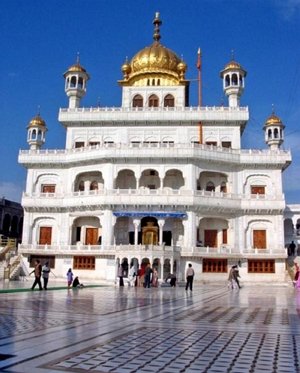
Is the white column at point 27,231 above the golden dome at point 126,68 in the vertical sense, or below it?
below

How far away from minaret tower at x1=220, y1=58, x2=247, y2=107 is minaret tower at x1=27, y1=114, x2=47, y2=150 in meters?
17.6

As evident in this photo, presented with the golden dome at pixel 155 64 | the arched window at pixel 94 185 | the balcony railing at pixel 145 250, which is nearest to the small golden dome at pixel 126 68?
the golden dome at pixel 155 64

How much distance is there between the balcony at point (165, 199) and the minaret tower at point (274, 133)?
17.5ft

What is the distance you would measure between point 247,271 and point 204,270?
12.3 ft

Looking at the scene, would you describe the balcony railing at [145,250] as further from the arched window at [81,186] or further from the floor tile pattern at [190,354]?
the floor tile pattern at [190,354]

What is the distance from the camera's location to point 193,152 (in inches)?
1359

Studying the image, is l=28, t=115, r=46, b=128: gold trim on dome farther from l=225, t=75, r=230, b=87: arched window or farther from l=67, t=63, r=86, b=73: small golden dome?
l=225, t=75, r=230, b=87: arched window

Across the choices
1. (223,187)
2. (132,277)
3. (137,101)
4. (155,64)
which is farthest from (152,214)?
(155,64)

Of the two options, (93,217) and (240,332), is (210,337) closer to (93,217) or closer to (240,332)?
(240,332)

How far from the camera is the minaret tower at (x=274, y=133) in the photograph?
38.5m

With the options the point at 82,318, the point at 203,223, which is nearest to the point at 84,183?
the point at 203,223

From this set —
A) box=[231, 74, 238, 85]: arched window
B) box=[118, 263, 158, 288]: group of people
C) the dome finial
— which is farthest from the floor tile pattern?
the dome finial

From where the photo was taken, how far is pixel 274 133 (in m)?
38.8

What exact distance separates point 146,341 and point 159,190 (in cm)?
2698
